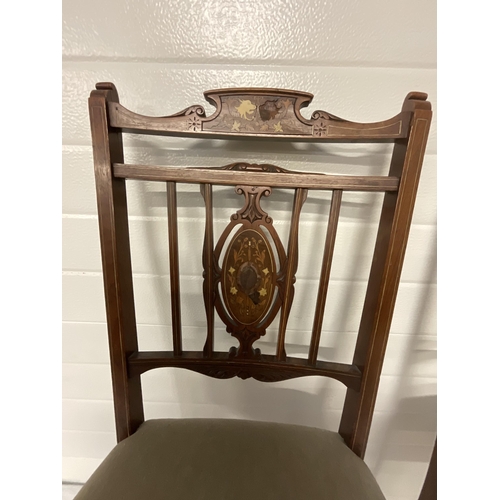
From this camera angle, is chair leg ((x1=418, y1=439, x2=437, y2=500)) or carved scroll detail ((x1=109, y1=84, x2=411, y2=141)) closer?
carved scroll detail ((x1=109, y1=84, x2=411, y2=141))

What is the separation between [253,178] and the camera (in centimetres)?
59

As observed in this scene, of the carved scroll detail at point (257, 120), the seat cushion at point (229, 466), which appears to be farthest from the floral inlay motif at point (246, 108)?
the seat cushion at point (229, 466)

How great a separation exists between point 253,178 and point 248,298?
0.21 m

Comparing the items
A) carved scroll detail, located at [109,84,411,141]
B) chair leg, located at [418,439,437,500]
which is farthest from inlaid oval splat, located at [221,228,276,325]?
chair leg, located at [418,439,437,500]

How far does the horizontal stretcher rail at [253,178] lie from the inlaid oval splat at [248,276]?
0.30 ft

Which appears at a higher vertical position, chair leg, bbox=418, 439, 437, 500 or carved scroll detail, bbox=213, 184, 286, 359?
carved scroll detail, bbox=213, 184, 286, 359

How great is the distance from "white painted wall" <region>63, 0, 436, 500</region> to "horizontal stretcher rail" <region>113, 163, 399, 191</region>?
18cm

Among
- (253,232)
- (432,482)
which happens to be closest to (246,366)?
(253,232)

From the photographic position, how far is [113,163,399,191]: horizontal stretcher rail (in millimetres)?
575

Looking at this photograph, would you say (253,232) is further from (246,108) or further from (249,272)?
(246,108)

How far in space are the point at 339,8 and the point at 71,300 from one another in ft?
2.79

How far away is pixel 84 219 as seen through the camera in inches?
31.7

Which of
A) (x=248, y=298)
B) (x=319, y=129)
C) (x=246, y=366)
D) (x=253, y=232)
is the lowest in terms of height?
(x=246, y=366)

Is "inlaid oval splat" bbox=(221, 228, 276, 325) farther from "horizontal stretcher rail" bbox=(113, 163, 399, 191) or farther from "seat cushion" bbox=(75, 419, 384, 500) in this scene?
"seat cushion" bbox=(75, 419, 384, 500)
